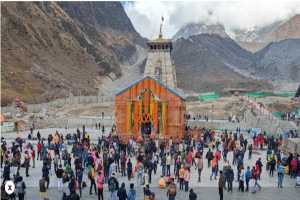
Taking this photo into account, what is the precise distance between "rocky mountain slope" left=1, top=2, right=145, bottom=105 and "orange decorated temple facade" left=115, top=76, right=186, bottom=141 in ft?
135

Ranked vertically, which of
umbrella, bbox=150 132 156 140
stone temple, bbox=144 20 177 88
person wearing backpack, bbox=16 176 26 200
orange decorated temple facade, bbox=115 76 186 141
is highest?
stone temple, bbox=144 20 177 88

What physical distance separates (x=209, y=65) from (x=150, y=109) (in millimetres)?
103454

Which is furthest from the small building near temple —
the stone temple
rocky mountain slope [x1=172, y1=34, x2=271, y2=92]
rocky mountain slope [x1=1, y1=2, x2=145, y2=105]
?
rocky mountain slope [x1=172, y1=34, x2=271, y2=92]

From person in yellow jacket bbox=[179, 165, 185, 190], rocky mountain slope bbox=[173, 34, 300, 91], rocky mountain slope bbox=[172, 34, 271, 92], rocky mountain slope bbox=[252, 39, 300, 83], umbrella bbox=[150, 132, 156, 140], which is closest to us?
person in yellow jacket bbox=[179, 165, 185, 190]

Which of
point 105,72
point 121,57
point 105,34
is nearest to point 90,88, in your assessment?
point 105,72

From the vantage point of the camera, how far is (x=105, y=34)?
154 m

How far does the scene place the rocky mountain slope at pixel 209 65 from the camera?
118438 mm

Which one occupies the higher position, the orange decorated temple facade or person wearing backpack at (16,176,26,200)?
the orange decorated temple facade

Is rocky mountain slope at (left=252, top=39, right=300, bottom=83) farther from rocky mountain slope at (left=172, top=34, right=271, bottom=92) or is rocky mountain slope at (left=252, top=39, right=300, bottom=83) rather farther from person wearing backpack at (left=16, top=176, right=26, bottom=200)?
person wearing backpack at (left=16, top=176, right=26, bottom=200)

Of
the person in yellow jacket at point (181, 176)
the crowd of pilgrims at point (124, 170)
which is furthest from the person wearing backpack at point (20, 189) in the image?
the person in yellow jacket at point (181, 176)

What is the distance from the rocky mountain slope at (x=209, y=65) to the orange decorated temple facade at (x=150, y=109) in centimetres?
7610

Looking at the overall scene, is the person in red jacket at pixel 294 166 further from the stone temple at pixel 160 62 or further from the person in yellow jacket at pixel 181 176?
the stone temple at pixel 160 62

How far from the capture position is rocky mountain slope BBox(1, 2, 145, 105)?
283ft

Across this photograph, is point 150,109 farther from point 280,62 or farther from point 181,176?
point 280,62
